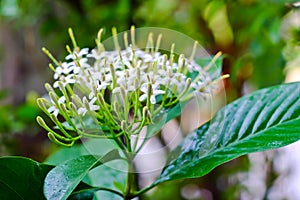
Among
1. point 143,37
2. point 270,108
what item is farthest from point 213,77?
point 143,37

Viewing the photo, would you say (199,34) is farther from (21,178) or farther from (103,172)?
(21,178)

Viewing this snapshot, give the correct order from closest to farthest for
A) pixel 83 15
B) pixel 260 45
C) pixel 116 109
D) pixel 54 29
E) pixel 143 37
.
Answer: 1. pixel 116 109
2. pixel 260 45
3. pixel 143 37
4. pixel 83 15
5. pixel 54 29

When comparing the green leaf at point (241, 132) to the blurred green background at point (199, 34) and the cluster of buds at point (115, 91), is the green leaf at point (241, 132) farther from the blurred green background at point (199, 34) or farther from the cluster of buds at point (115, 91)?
the blurred green background at point (199, 34)

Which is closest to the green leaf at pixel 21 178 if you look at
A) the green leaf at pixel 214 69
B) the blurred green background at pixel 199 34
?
the green leaf at pixel 214 69

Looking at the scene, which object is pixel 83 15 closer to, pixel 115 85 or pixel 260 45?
pixel 260 45

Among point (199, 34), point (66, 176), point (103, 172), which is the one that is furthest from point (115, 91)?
point (199, 34)

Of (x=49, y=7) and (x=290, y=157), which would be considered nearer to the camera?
(x=290, y=157)

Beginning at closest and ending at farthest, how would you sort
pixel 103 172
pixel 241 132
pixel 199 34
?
pixel 241 132, pixel 103 172, pixel 199 34
